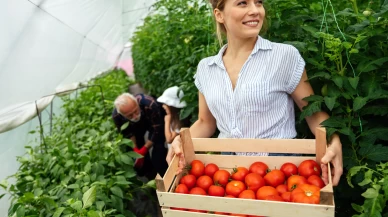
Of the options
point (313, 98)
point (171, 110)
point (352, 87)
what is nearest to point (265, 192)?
point (313, 98)

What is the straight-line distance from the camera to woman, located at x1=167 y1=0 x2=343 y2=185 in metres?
1.47

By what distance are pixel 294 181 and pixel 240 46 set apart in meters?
0.68

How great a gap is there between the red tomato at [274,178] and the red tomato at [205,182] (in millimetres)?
216

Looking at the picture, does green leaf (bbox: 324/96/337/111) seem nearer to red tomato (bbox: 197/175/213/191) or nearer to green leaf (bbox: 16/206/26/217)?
red tomato (bbox: 197/175/213/191)

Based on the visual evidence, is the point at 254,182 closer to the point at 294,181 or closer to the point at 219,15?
the point at 294,181

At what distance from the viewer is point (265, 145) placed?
140 cm

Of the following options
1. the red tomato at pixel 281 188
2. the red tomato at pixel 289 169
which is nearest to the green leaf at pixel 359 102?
the red tomato at pixel 289 169

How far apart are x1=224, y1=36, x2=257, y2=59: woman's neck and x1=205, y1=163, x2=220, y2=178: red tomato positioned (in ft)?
1.73

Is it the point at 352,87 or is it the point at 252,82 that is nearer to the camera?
the point at 252,82

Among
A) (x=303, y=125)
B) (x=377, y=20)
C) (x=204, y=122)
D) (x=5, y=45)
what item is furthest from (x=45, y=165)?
(x=377, y=20)

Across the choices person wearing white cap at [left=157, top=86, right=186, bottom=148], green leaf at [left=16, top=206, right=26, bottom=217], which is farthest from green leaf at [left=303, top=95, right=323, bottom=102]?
person wearing white cap at [left=157, top=86, right=186, bottom=148]

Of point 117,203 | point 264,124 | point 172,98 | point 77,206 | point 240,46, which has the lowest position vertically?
point 117,203

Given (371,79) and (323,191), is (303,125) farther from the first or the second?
(323,191)

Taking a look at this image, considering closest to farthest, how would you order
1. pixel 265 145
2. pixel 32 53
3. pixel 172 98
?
pixel 265 145
pixel 32 53
pixel 172 98
